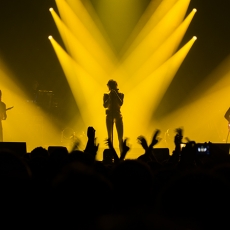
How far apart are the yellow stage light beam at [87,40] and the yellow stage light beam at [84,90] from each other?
0.69m

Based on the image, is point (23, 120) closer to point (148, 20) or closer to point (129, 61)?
point (129, 61)

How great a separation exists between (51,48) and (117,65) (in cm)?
234

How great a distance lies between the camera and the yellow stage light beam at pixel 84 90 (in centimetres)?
1608

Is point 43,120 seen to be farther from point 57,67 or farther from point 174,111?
point 174,111

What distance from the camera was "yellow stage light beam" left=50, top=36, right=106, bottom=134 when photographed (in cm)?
1608

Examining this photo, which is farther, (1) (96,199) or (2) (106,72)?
(2) (106,72)

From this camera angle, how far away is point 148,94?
55.0 feet

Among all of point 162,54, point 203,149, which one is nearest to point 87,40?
point 162,54

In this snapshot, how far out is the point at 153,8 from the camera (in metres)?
15.8

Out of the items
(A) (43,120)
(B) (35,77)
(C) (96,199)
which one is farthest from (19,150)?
(B) (35,77)

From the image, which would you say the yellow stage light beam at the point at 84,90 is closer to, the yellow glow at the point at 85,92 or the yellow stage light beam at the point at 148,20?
the yellow glow at the point at 85,92

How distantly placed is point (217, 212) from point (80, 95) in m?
15.2

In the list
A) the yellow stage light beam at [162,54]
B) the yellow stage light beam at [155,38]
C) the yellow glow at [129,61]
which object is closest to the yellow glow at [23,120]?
the yellow glow at [129,61]

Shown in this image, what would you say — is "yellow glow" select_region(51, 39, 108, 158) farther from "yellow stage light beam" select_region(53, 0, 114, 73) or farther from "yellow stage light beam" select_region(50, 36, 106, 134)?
"yellow stage light beam" select_region(53, 0, 114, 73)
